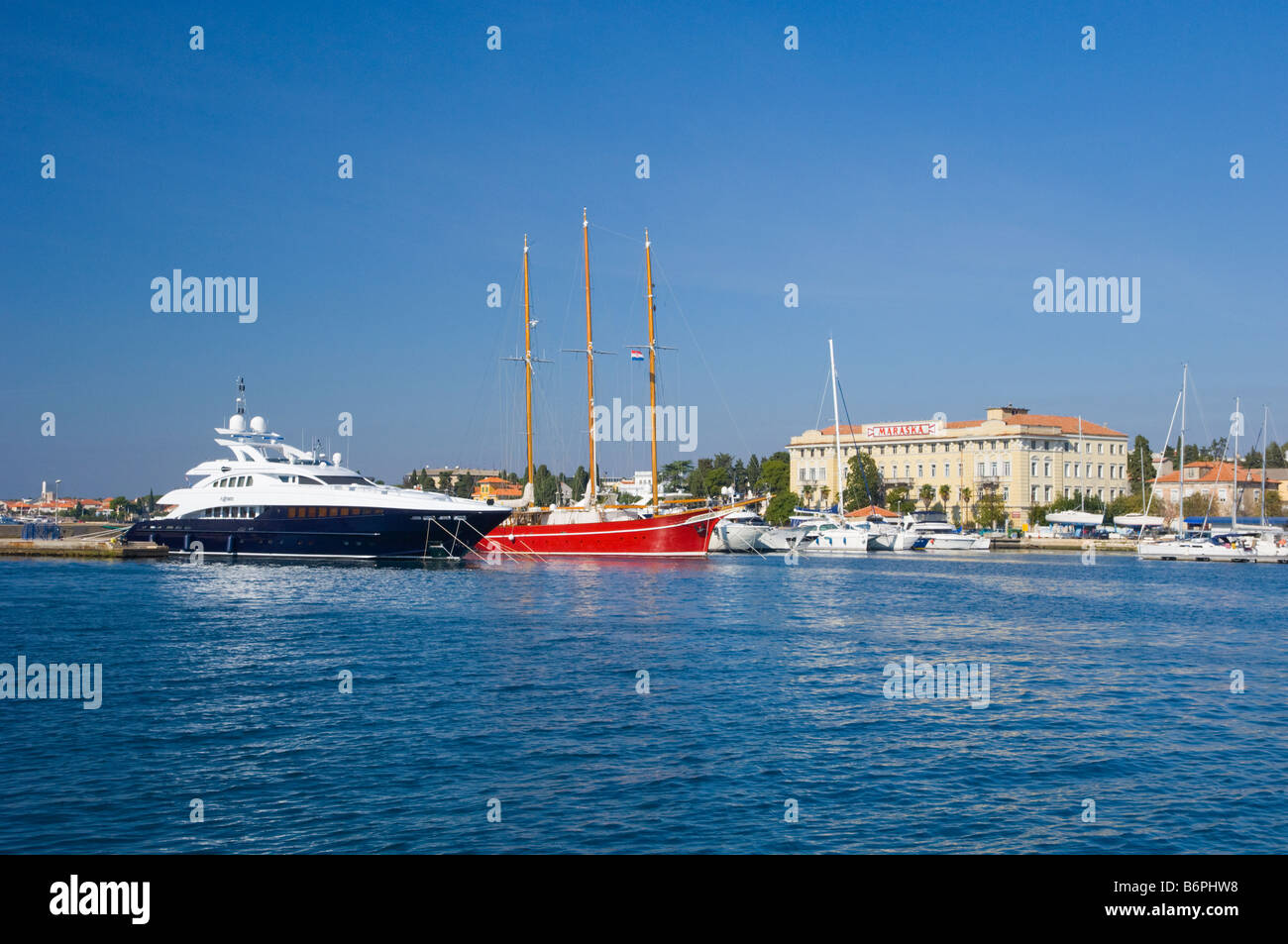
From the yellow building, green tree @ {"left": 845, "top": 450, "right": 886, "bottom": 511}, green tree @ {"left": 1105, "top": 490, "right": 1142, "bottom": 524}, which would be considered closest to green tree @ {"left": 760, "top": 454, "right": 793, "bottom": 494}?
the yellow building

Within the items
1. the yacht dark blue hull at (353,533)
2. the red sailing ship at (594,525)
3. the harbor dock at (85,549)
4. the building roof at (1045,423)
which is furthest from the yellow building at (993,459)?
the harbor dock at (85,549)

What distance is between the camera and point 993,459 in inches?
6048

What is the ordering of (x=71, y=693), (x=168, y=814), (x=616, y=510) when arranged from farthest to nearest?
(x=616, y=510)
(x=71, y=693)
(x=168, y=814)

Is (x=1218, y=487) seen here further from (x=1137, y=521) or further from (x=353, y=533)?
(x=353, y=533)

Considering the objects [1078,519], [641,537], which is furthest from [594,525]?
[1078,519]

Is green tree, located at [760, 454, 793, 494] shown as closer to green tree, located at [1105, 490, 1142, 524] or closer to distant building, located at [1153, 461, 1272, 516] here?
green tree, located at [1105, 490, 1142, 524]

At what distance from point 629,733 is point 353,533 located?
152 feet

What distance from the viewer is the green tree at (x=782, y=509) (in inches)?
6216

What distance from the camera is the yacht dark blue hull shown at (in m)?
60.6

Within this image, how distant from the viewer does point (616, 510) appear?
8038 cm
